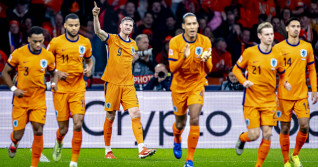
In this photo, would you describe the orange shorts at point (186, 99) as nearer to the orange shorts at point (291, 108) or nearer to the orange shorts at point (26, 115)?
the orange shorts at point (291, 108)

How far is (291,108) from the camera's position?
9.65m

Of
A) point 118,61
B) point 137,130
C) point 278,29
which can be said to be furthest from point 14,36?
point 278,29

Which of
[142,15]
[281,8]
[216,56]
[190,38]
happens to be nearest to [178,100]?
[190,38]

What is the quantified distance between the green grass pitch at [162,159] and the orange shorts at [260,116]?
1080 mm

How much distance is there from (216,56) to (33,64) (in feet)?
21.5

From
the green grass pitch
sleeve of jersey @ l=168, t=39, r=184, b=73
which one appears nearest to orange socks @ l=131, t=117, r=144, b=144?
the green grass pitch

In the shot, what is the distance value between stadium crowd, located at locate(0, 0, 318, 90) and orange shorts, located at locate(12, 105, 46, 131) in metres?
5.03

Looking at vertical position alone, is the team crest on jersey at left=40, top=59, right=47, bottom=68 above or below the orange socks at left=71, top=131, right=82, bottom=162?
above

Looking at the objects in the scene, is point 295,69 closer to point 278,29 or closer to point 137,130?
point 137,130

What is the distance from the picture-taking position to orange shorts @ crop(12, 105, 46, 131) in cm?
871

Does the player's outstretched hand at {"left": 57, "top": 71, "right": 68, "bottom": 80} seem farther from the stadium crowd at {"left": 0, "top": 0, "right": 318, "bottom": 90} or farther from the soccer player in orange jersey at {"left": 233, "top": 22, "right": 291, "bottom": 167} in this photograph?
the stadium crowd at {"left": 0, "top": 0, "right": 318, "bottom": 90}

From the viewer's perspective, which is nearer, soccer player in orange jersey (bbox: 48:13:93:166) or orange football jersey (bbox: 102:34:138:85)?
soccer player in orange jersey (bbox: 48:13:93:166)

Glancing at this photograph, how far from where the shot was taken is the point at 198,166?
9.34m

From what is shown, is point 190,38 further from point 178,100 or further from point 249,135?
point 249,135
